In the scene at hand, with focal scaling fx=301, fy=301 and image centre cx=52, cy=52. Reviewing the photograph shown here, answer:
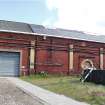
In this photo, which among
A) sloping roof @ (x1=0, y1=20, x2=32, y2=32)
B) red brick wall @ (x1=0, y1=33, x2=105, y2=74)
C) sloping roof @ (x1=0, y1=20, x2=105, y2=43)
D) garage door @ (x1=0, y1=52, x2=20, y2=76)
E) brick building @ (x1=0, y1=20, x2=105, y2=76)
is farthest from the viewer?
sloping roof @ (x1=0, y1=20, x2=32, y2=32)

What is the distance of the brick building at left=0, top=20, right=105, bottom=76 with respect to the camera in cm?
3067

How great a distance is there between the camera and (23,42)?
31.1 m

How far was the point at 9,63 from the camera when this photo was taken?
3075cm

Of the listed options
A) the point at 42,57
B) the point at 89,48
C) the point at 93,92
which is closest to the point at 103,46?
the point at 89,48

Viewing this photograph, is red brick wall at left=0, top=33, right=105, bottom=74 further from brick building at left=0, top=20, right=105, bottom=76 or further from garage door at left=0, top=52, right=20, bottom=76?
garage door at left=0, top=52, right=20, bottom=76

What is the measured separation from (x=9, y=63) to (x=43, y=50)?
3972 mm

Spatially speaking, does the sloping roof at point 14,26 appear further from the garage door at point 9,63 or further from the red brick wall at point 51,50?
the garage door at point 9,63

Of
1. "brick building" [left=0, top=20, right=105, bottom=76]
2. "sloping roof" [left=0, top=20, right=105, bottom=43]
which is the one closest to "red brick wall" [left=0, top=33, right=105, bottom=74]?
"brick building" [left=0, top=20, right=105, bottom=76]

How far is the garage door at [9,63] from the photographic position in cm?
3036

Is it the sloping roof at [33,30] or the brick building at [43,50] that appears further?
the sloping roof at [33,30]

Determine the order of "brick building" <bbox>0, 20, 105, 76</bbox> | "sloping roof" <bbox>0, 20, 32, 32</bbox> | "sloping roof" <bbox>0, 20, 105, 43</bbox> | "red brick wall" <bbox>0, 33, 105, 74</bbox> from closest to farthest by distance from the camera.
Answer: "brick building" <bbox>0, 20, 105, 76</bbox> → "red brick wall" <bbox>0, 33, 105, 74</bbox> → "sloping roof" <bbox>0, 20, 105, 43</bbox> → "sloping roof" <bbox>0, 20, 32, 32</bbox>

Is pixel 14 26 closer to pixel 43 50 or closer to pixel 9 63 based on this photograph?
pixel 43 50

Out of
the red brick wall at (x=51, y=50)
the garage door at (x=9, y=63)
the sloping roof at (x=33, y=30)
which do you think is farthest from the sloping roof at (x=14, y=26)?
the garage door at (x=9, y=63)

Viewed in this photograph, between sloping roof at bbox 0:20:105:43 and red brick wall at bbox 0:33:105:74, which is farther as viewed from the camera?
sloping roof at bbox 0:20:105:43
